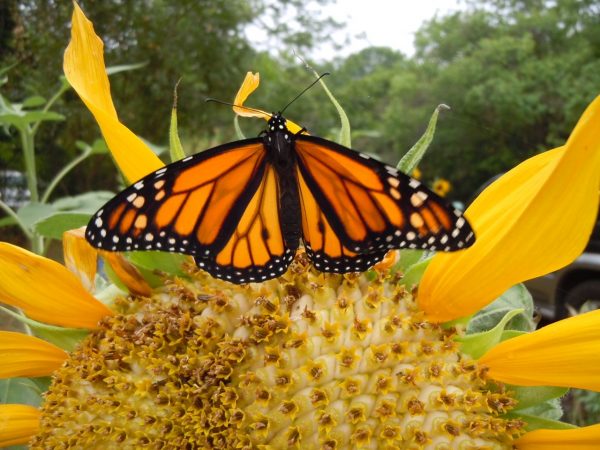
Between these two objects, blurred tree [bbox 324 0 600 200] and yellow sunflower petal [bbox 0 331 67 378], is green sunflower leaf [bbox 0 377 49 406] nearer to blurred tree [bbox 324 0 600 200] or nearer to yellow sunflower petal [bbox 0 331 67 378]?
yellow sunflower petal [bbox 0 331 67 378]

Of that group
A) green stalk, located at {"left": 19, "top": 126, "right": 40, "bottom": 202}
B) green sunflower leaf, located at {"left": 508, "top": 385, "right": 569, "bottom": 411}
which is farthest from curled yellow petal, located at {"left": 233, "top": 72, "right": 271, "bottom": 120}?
green stalk, located at {"left": 19, "top": 126, "right": 40, "bottom": 202}

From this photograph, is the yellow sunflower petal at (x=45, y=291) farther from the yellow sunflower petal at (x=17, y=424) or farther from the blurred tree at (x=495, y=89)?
the blurred tree at (x=495, y=89)

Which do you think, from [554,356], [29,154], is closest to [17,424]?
[554,356]

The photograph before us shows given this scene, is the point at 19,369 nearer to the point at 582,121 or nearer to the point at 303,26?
the point at 582,121

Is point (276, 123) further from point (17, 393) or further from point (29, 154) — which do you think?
point (29, 154)

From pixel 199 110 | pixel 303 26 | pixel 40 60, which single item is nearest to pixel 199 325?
pixel 40 60

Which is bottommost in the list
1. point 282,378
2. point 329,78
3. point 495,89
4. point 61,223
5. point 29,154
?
point 282,378
